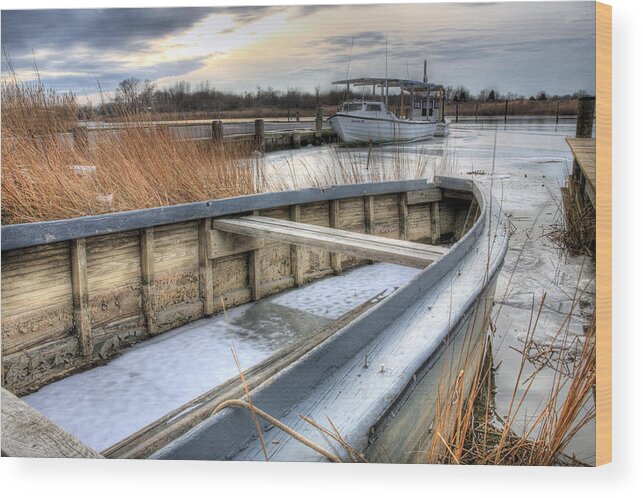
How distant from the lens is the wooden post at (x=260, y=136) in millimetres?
2785

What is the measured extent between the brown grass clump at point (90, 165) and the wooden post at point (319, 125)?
39 centimetres

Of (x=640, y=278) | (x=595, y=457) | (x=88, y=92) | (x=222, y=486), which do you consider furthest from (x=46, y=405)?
(x=640, y=278)

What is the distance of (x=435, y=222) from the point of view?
3621 mm

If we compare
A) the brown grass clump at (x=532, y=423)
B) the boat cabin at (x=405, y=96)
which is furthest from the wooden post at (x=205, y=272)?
the brown grass clump at (x=532, y=423)

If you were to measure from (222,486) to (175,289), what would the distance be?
115cm

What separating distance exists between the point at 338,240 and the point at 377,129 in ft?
2.46

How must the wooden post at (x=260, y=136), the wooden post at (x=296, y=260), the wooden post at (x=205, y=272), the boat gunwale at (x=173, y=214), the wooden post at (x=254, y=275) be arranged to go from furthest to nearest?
the wooden post at (x=296, y=260)
the wooden post at (x=254, y=275)
the wooden post at (x=205, y=272)
the wooden post at (x=260, y=136)
the boat gunwale at (x=173, y=214)

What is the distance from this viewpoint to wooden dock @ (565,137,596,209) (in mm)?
2211

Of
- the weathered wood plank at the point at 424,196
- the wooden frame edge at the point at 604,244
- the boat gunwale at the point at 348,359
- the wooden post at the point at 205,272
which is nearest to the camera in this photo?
the boat gunwale at the point at 348,359

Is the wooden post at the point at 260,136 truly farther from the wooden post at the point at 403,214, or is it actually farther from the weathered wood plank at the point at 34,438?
the weathered wood plank at the point at 34,438

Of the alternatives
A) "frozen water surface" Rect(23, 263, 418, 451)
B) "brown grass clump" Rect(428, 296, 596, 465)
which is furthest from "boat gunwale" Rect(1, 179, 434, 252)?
"brown grass clump" Rect(428, 296, 596, 465)

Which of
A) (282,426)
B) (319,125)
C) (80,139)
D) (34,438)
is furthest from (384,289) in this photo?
(34,438)

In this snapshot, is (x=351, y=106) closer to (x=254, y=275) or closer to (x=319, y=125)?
(x=319, y=125)

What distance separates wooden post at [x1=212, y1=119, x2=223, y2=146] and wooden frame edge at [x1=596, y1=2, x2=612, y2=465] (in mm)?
1614
